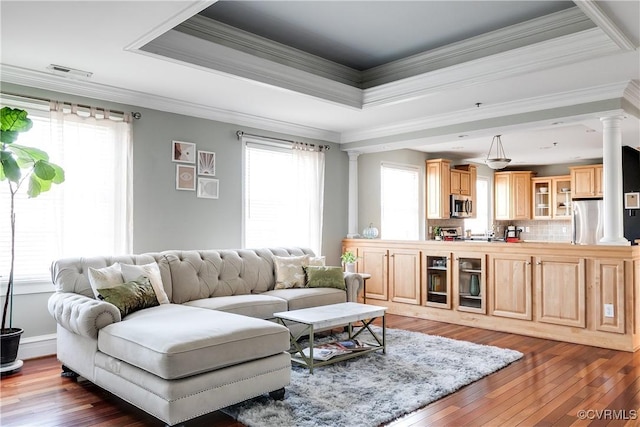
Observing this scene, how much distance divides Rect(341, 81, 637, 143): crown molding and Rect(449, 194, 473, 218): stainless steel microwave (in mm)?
2856

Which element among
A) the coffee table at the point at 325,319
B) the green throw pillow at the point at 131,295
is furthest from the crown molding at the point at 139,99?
the coffee table at the point at 325,319

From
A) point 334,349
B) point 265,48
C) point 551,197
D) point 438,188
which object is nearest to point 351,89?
point 265,48

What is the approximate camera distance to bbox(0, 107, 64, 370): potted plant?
3701 millimetres

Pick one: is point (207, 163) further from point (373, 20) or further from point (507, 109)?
point (507, 109)

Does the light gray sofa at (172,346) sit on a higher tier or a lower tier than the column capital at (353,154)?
lower

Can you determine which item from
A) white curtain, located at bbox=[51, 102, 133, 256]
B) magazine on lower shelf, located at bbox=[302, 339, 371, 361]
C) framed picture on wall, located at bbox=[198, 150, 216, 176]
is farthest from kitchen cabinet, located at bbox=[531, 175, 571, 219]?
white curtain, located at bbox=[51, 102, 133, 256]

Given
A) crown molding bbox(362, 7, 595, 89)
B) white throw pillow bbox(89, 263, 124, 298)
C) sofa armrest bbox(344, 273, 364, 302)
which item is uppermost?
crown molding bbox(362, 7, 595, 89)

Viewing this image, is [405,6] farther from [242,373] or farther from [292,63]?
[242,373]

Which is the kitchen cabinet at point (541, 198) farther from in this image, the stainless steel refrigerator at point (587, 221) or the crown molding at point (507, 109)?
the crown molding at point (507, 109)

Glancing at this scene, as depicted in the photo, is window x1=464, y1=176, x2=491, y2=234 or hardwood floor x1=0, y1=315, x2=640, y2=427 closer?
hardwood floor x1=0, y1=315, x2=640, y2=427

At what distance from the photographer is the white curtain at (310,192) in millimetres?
6387

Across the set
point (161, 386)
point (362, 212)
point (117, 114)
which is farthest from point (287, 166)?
point (161, 386)

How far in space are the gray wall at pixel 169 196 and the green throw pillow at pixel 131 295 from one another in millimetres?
1072

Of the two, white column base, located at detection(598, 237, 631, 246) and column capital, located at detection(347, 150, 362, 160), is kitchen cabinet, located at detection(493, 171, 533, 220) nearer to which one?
column capital, located at detection(347, 150, 362, 160)
